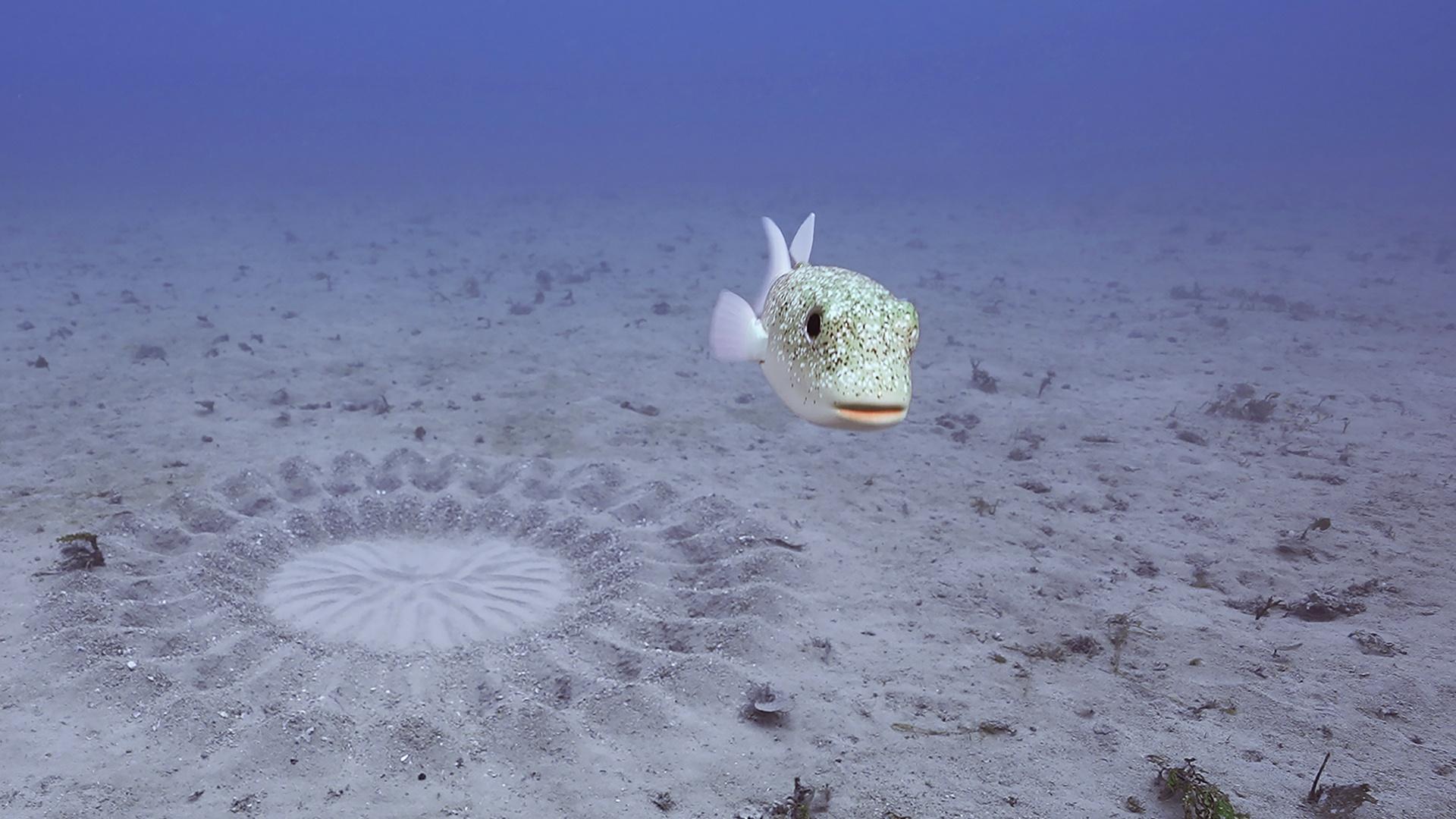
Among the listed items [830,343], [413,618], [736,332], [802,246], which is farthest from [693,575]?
[830,343]

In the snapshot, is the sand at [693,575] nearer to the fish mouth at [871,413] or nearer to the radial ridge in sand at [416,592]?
the radial ridge in sand at [416,592]

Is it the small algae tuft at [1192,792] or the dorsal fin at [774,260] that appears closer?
the dorsal fin at [774,260]

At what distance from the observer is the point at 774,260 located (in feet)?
6.82

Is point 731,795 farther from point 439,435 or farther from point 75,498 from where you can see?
point 75,498

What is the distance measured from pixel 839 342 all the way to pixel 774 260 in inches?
26.0

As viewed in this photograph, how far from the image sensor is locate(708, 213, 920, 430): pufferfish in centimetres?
A: 139

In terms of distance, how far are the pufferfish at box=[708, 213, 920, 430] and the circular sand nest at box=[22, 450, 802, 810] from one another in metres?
3.20

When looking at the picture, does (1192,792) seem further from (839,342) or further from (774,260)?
(839,342)

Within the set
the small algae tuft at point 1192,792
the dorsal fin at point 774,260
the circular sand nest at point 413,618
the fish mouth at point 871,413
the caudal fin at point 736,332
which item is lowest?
the circular sand nest at point 413,618

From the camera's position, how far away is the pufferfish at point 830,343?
54.8 inches

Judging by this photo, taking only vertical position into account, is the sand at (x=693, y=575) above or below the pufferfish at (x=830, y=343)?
below

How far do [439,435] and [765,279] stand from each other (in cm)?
680

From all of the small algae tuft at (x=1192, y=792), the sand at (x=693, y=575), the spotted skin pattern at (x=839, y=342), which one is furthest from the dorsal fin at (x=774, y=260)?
the small algae tuft at (x=1192, y=792)

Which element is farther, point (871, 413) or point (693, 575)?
point (693, 575)
